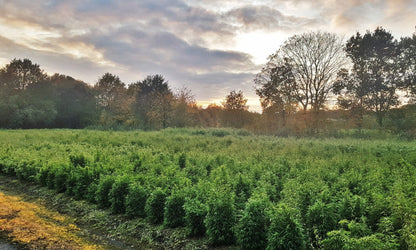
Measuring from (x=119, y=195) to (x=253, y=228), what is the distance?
4.68 m

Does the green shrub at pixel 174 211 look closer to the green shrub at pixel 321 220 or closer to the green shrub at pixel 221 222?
the green shrub at pixel 221 222

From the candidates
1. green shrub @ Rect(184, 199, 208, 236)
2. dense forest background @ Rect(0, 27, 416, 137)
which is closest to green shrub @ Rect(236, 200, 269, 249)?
green shrub @ Rect(184, 199, 208, 236)

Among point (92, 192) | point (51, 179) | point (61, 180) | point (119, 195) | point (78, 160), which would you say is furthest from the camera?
point (78, 160)

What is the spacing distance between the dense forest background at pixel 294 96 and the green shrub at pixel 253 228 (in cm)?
3110

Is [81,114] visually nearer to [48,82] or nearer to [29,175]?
[48,82]

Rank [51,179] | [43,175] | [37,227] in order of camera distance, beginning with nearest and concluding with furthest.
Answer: [37,227]
[51,179]
[43,175]

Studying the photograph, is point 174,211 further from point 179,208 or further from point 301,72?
point 301,72

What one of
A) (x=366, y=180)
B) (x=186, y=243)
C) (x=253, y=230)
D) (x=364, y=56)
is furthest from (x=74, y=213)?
(x=364, y=56)

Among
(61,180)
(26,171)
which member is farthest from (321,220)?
(26,171)

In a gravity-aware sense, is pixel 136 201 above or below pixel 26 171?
above

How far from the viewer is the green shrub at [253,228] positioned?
16.9 feet

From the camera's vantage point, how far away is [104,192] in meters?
8.48

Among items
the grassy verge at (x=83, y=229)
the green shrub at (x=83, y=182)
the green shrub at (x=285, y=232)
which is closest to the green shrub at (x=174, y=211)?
the grassy verge at (x=83, y=229)

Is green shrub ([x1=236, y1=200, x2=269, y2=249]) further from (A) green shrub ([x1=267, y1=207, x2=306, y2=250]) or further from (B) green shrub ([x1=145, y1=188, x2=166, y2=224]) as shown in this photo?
(B) green shrub ([x1=145, y1=188, x2=166, y2=224])
